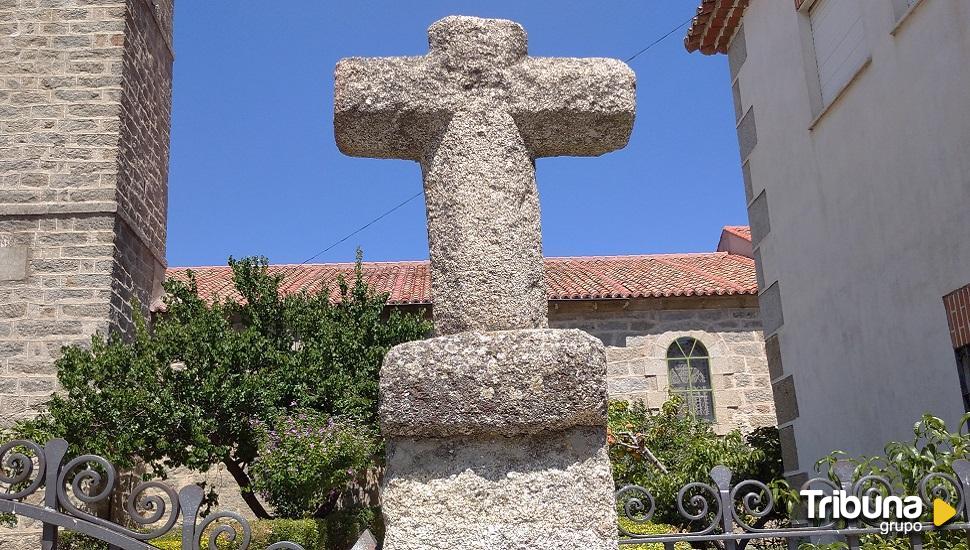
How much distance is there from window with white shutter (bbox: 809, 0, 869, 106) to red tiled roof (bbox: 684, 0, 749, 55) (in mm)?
1341

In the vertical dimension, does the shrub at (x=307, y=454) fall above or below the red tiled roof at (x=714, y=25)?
below

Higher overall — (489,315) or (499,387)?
(489,315)

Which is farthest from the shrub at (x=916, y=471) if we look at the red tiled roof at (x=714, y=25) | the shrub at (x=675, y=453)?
the red tiled roof at (x=714, y=25)

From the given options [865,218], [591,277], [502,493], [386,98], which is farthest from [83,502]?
[591,277]

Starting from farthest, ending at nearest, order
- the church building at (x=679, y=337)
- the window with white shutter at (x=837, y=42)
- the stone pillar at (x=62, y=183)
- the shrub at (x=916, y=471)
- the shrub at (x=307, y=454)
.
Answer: the church building at (x=679, y=337)
the stone pillar at (x=62, y=183)
the shrub at (x=307, y=454)
the window with white shutter at (x=837, y=42)
the shrub at (x=916, y=471)

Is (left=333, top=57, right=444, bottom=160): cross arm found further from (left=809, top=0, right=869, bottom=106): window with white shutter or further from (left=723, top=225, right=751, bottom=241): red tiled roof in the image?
(left=723, top=225, right=751, bottom=241): red tiled roof

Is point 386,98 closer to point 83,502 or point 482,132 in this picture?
point 482,132

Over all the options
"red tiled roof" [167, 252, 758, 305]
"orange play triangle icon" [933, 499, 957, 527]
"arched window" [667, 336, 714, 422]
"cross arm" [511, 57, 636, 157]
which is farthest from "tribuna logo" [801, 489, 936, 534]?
"arched window" [667, 336, 714, 422]

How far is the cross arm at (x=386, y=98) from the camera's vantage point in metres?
2.42

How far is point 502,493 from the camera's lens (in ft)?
→ 6.92

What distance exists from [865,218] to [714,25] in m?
3.33

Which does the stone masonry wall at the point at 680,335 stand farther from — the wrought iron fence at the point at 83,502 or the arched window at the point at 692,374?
the wrought iron fence at the point at 83,502

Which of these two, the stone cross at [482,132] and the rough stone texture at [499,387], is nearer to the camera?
the rough stone texture at [499,387]

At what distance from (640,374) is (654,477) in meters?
4.54
